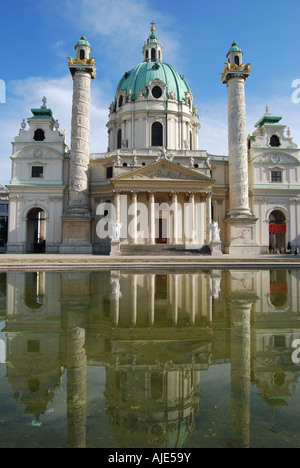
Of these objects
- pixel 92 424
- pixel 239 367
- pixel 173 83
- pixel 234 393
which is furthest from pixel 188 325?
pixel 173 83

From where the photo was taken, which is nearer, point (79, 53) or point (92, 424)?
point (92, 424)

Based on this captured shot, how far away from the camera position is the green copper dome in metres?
50.2

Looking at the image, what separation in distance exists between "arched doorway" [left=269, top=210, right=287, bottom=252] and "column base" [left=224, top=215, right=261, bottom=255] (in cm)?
683

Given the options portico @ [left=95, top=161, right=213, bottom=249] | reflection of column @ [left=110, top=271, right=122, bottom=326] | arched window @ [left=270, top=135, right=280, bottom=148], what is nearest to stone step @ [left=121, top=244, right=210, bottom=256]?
portico @ [left=95, top=161, right=213, bottom=249]

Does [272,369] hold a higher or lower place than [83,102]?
lower

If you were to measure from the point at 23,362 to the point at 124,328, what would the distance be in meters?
2.15

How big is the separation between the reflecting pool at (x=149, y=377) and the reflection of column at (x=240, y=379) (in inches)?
0.5

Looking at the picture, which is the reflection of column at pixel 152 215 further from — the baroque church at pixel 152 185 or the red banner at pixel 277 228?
the red banner at pixel 277 228

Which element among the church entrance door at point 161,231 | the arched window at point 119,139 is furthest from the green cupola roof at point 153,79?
the church entrance door at point 161,231

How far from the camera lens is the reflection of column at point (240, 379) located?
3.07 metres

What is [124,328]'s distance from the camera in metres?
6.40

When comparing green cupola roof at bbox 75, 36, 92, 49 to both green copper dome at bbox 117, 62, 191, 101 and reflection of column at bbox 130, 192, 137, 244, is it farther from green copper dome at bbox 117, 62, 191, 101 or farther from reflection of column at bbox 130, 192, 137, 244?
reflection of column at bbox 130, 192, 137, 244
